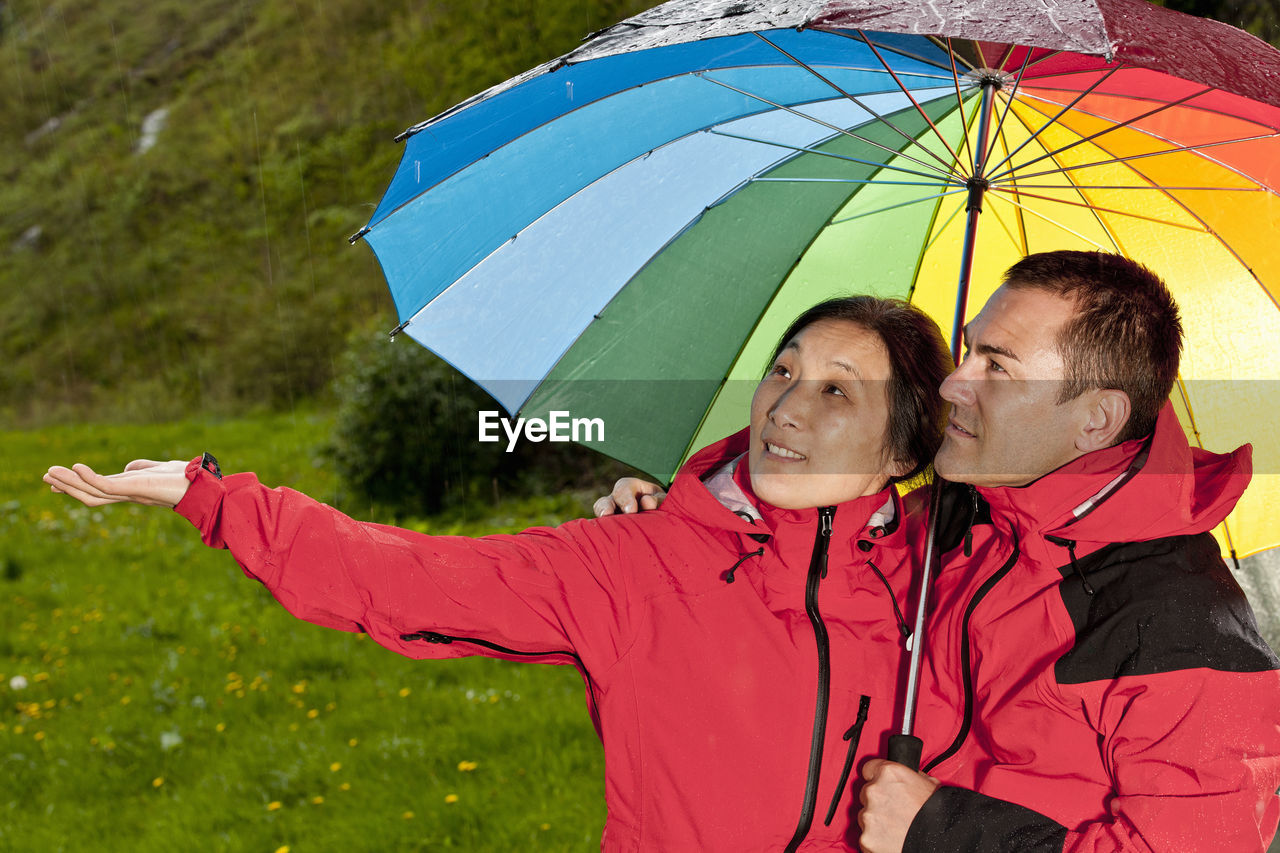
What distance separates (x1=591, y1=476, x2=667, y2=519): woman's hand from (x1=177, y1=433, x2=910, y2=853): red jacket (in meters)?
0.26

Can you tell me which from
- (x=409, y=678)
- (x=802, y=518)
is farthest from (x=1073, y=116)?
(x=409, y=678)

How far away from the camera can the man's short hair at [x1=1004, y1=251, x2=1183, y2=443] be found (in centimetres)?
213

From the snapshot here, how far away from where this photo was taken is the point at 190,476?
1.88 m

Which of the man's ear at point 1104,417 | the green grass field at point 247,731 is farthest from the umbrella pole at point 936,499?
the green grass field at point 247,731

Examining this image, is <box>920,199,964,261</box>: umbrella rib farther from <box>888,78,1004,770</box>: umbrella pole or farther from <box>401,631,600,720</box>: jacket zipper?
<box>401,631,600,720</box>: jacket zipper

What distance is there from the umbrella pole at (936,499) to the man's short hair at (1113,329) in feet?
1.34

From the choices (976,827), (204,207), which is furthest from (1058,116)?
(204,207)

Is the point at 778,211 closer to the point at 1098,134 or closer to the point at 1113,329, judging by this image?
the point at 1098,134

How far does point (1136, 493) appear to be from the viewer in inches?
77.4

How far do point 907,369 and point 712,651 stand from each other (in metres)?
0.77

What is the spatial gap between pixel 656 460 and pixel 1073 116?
55.9 inches

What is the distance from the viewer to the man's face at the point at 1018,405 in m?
2.13

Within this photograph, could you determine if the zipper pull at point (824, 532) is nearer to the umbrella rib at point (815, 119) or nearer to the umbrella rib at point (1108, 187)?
the umbrella rib at point (815, 119)

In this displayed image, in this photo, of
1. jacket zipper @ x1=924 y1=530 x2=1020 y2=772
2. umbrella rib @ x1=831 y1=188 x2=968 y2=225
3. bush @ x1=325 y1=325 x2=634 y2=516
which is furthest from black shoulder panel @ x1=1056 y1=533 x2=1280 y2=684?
bush @ x1=325 y1=325 x2=634 y2=516
